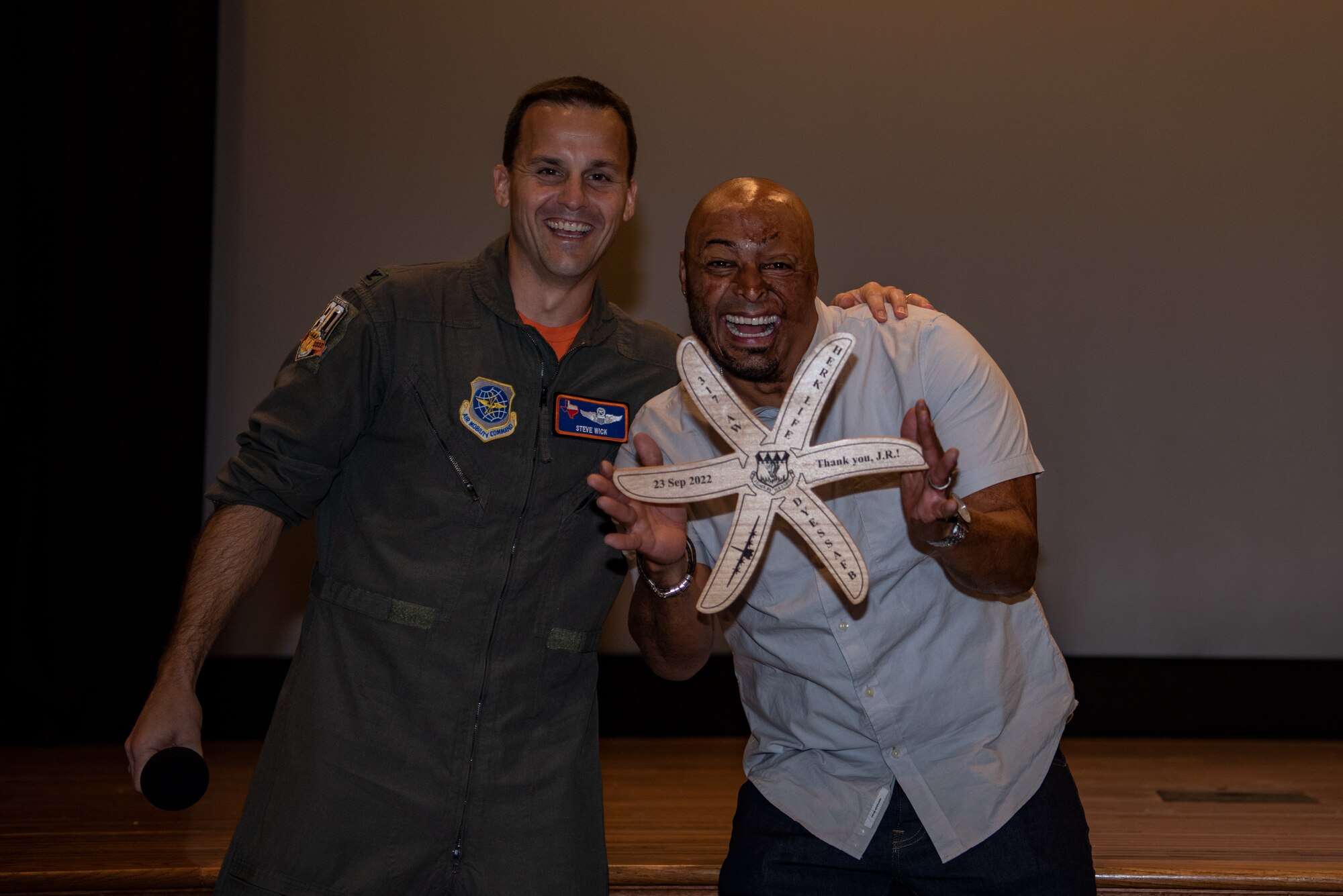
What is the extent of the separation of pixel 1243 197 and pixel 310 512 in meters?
4.37

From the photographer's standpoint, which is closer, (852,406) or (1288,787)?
(852,406)

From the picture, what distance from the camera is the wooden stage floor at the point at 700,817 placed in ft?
9.61

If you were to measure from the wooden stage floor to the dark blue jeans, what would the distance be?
111 centimetres

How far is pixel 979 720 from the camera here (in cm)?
190

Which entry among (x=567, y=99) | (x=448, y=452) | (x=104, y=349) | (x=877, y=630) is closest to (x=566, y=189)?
(x=567, y=99)

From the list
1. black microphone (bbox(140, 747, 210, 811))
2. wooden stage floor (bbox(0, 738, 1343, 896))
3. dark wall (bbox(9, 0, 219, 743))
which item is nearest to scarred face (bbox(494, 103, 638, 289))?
black microphone (bbox(140, 747, 210, 811))

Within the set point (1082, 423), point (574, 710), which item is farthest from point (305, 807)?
point (1082, 423)

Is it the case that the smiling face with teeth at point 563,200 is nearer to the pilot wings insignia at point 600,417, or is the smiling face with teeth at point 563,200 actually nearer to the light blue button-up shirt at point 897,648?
the pilot wings insignia at point 600,417

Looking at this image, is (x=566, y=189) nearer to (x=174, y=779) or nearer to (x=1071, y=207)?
(x=174, y=779)

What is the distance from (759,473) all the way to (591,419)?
1.56 ft

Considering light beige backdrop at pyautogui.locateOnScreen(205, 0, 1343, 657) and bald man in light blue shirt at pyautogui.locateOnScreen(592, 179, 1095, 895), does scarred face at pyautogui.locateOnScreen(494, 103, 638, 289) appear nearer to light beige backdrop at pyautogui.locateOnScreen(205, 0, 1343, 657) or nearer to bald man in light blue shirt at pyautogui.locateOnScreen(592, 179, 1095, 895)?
bald man in light blue shirt at pyautogui.locateOnScreen(592, 179, 1095, 895)

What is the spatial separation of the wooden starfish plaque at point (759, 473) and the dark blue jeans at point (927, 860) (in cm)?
45

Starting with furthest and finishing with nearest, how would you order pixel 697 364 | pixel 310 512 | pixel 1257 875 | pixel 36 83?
pixel 36 83 → pixel 1257 875 → pixel 310 512 → pixel 697 364

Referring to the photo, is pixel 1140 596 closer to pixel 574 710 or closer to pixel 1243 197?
pixel 1243 197
